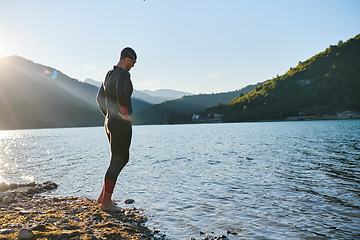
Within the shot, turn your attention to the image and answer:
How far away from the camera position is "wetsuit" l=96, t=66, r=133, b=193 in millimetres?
5660

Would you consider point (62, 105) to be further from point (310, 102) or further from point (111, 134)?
point (111, 134)

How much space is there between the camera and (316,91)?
6348 inches

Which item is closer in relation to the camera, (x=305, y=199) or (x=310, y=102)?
(x=305, y=199)

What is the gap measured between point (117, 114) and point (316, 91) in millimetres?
182891

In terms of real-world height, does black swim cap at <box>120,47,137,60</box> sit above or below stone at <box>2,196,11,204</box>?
above

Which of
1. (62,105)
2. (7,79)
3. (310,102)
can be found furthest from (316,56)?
(7,79)

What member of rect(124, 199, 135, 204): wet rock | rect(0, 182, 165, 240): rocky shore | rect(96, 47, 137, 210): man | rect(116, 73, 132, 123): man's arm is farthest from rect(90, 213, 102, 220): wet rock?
rect(116, 73, 132, 123): man's arm

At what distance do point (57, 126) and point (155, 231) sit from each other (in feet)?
664

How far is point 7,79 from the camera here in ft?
633

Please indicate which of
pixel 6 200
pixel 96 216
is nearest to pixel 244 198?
pixel 96 216

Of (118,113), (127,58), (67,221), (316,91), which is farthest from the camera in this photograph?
(316,91)

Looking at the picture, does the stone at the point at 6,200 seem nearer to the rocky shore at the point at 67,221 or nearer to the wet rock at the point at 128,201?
the rocky shore at the point at 67,221

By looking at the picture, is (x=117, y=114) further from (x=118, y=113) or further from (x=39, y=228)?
(x=39, y=228)

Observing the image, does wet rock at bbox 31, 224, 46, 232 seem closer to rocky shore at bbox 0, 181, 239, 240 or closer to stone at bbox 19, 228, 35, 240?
rocky shore at bbox 0, 181, 239, 240
